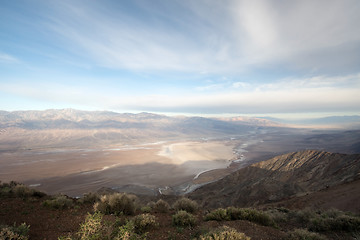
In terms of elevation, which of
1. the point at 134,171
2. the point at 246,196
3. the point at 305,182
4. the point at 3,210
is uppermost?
the point at 3,210

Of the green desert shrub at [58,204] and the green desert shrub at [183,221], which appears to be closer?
the green desert shrub at [183,221]

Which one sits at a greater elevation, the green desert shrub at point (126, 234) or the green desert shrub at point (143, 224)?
the green desert shrub at point (126, 234)

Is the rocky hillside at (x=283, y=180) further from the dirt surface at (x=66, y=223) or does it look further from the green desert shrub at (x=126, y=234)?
the green desert shrub at (x=126, y=234)

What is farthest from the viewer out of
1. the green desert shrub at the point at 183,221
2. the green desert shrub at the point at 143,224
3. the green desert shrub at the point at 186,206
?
the green desert shrub at the point at 186,206

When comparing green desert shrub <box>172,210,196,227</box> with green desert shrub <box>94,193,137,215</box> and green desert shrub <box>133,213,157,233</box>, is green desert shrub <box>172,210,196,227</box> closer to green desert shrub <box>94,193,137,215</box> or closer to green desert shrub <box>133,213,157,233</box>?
green desert shrub <box>133,213,157,233</box>

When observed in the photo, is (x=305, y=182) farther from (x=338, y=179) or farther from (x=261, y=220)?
(x=261, y=220)

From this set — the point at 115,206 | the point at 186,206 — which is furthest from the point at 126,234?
the point at 186,206

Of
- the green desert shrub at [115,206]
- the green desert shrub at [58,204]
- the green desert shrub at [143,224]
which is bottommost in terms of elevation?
the green desert shrub at [58,204]

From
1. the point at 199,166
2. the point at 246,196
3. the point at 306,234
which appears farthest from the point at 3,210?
the point at 199,166

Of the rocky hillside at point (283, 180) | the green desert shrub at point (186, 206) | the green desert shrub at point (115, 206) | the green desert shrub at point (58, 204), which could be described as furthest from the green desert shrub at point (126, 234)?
the rocky hillside at point (283, 180)
